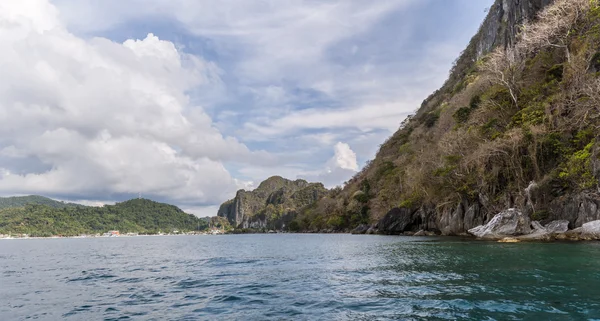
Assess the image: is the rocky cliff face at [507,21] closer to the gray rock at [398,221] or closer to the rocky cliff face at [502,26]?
the rocky cliff face at [502,26]

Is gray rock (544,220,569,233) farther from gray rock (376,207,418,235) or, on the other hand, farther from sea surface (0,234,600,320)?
gray rock (376,207,418,235)

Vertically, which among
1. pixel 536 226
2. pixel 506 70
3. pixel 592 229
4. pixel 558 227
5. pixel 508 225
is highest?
Result: pixel 506 70

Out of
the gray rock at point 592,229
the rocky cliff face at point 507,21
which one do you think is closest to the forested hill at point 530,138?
the rocky cliff face at point 507,21

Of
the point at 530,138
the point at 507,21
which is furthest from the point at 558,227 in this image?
the point at 507,21

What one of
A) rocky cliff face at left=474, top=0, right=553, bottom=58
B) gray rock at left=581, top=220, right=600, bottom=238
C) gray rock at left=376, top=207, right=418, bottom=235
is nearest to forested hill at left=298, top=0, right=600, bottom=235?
rocky cliff face at left=474, top=0, right=553, bottom=58

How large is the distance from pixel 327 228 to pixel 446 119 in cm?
7575

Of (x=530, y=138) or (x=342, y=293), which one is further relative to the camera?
(x=530, y=138)

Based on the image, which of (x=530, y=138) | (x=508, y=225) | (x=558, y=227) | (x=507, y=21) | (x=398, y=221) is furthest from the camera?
(x=507, y=21)

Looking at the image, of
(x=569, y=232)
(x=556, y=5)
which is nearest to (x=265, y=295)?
(x=569, y=232)

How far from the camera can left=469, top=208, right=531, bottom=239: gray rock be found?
136ft

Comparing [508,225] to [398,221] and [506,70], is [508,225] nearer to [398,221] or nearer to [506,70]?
[506,70]

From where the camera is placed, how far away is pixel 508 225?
42750mm

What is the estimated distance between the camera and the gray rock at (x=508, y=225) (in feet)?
136

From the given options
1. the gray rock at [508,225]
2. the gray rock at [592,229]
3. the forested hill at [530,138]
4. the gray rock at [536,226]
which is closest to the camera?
the gray rock at [592,229]
